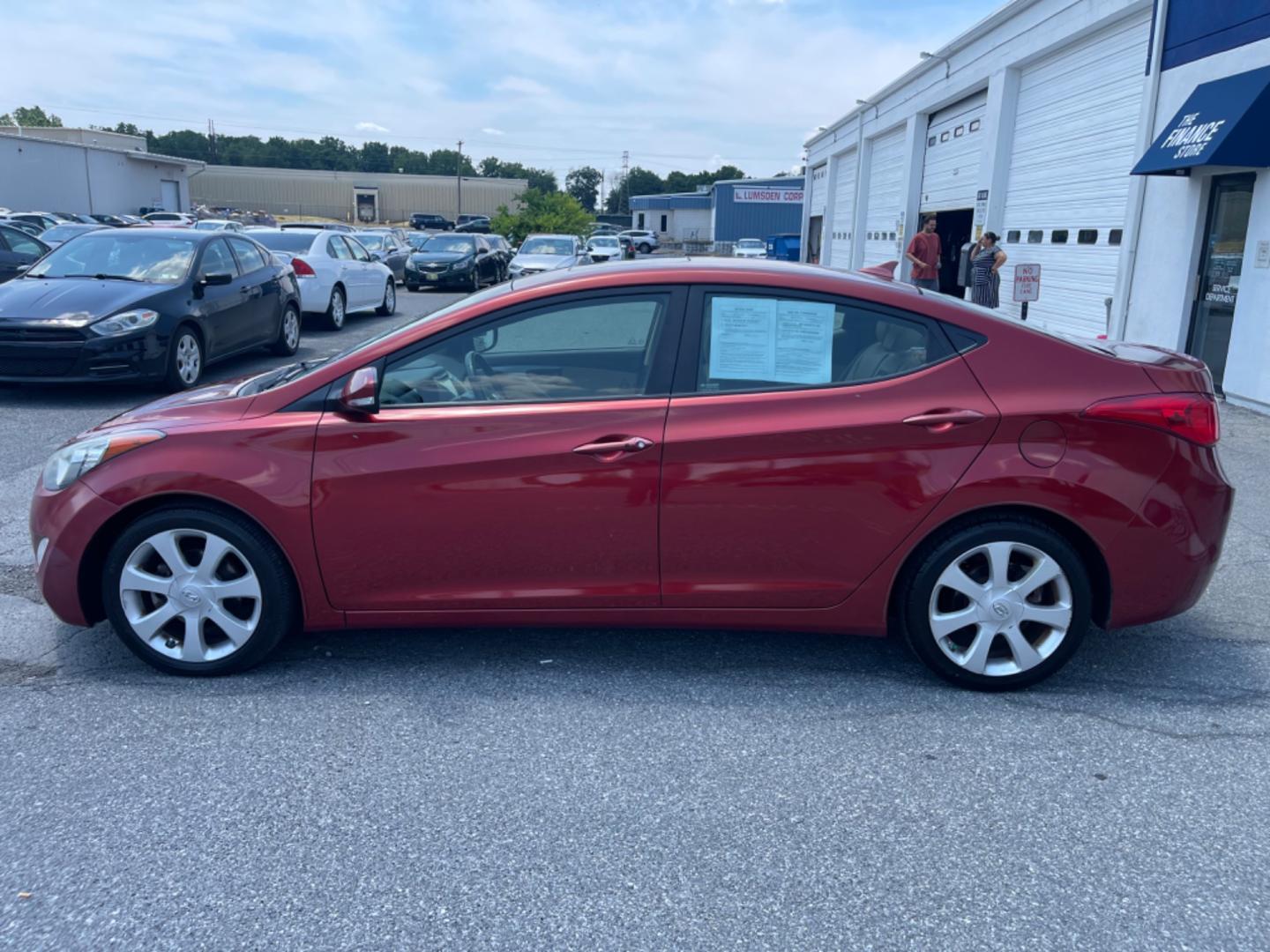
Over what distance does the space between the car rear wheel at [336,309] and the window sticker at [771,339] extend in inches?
514

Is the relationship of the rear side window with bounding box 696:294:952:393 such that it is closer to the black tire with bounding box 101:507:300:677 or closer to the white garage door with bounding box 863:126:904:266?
the black tire with bounding box 101:507:300:677

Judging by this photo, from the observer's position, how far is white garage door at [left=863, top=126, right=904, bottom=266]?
946 inches

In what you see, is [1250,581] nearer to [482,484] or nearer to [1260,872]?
[1260,872]

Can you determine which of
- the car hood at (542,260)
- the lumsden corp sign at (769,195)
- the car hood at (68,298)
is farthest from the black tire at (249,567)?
the lumsden corp sign at (769,195)

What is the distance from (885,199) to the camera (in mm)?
25547

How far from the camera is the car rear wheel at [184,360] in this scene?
956 centimetres

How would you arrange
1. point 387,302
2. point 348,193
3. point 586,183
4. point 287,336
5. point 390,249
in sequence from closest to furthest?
point 287,336, point 387,302, point 390,249, point 348,193, point 586,183

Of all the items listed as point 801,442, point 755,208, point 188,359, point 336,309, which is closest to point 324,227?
point 336,309

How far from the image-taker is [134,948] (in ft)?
8.08

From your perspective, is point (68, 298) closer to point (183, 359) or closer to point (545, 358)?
point (183, 359)

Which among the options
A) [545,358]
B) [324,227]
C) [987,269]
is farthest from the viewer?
[324,227]

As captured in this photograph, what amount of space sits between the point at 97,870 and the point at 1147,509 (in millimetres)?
3591

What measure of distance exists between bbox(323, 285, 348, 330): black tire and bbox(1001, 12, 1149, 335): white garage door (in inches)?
389

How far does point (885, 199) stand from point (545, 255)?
8.63m
